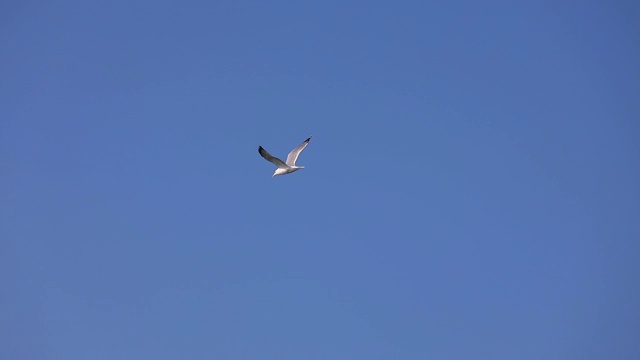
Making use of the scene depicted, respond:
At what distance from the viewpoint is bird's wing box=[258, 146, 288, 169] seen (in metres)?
27.9

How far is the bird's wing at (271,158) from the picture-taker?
1097 inches

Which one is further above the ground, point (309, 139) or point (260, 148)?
point (309, 139)

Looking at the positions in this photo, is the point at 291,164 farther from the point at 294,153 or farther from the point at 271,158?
the point at 271,158

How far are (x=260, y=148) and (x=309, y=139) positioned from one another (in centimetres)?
296

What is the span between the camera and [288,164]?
30.2 metres

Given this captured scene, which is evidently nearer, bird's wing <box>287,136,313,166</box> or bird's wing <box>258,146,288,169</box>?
bird's wing <box>258,146,288,169</box>

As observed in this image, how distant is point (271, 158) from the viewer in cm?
2886

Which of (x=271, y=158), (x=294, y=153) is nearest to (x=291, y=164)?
(x=294, y=153)

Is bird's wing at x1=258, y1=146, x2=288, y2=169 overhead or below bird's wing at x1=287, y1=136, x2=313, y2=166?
below

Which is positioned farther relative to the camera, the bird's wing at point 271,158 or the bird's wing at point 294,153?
the bird's wing at point 294,153

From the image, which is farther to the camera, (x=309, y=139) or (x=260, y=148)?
(x=309, y=139)

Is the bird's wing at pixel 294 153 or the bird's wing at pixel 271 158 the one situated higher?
the bird's wing at pixel 294 153

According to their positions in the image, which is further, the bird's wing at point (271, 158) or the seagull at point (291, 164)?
the seagull at point (291, 164)

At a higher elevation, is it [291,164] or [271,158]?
[291,164]
